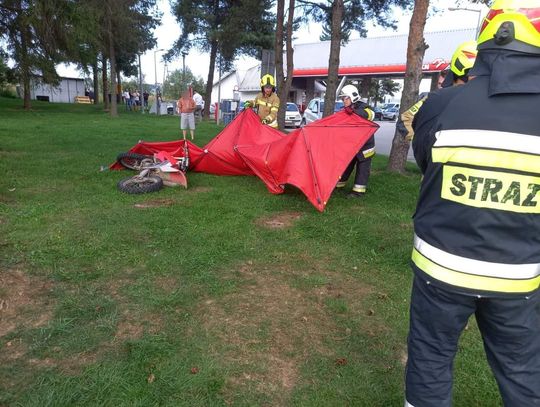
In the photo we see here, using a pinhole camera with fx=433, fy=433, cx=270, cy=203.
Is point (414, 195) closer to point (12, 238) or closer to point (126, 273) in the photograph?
point (126, 273)

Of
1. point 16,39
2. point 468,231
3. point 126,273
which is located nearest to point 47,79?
point 16,39

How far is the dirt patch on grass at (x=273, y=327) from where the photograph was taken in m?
2.69

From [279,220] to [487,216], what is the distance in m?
4.20

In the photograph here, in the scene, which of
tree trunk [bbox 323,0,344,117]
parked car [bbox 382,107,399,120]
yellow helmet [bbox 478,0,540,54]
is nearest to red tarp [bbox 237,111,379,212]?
yellow helmet [bbox 478,0,540,54]

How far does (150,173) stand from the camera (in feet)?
23.7

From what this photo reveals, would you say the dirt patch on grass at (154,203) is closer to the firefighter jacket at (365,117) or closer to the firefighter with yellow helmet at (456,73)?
the firefighter jacket at (365,117)

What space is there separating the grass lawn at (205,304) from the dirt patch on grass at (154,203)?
0.03 meters

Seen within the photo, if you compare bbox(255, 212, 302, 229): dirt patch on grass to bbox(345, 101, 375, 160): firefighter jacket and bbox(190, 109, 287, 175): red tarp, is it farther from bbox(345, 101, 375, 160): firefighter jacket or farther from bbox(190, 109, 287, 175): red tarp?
bbox(190, 109, 287, 175): red tarp

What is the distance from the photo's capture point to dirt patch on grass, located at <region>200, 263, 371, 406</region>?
269 centimetres

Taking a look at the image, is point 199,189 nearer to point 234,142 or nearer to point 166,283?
point 234,142

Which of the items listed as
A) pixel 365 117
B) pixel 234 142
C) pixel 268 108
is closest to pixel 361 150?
pixel 365 117

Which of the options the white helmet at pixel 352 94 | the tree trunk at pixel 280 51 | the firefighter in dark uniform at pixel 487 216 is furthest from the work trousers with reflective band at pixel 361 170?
the tree trunk at pixel 280 51

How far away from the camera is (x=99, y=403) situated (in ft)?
7.93

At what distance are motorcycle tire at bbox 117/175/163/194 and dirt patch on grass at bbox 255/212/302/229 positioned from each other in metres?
2.10
